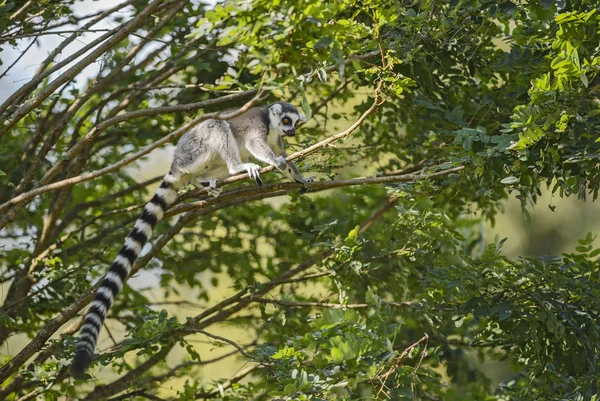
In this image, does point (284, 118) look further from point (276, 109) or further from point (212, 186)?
point (212, 186)

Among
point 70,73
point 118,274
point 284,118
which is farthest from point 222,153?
point 70,73

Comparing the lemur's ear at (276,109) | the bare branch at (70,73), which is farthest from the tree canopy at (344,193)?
the lemur's ear at (276,109)

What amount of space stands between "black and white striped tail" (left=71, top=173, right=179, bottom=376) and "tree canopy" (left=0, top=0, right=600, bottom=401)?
253 millimetres

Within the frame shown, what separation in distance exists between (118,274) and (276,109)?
234 centimetres

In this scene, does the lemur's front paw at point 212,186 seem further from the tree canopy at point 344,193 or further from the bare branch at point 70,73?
the bare branch at point 70,73

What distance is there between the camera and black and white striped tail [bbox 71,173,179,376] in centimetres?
448

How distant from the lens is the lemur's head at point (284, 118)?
6.82 m

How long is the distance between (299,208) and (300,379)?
10.4ft

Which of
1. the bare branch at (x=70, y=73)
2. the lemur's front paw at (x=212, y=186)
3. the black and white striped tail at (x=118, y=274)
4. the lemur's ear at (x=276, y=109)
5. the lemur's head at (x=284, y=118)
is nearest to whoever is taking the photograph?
the black and white striped tail at (x=118, y=274)

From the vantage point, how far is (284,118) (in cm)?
686

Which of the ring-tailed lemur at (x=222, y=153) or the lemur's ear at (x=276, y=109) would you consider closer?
the ring-tailed lemur at (x=222, y=153)

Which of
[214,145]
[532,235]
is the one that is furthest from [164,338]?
[532,235]

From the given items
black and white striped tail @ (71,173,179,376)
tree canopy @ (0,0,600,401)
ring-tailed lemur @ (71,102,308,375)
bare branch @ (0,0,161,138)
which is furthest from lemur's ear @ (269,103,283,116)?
bare branch @ (0,0,161,138)

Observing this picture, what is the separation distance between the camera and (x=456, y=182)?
5.34 m
